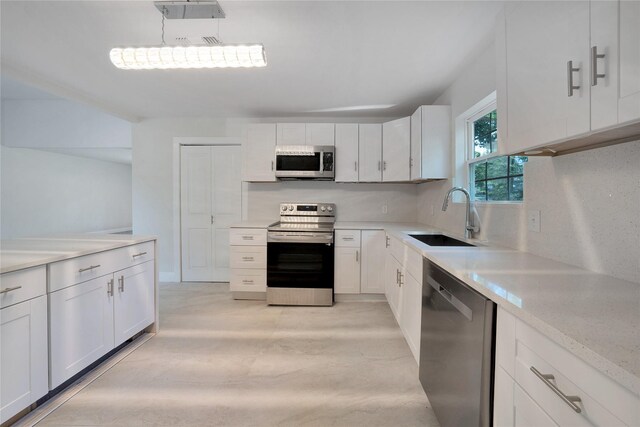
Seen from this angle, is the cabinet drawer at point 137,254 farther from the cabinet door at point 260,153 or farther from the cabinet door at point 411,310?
the cabinet door at point 411,310

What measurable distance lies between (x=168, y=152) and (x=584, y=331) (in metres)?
4.50

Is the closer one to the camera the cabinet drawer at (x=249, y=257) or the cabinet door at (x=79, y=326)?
the cabinet door at (x=79, y=326)

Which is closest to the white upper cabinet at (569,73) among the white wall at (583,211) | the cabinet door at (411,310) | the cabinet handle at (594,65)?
the cabinet handle at (594,65)

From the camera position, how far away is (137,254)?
233 centimetres

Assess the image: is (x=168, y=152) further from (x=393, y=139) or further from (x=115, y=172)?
(x=115, y=172)

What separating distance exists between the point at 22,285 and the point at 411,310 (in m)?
2.17

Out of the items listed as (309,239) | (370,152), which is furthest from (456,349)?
(370,152)

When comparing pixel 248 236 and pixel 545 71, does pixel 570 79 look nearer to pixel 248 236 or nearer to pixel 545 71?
pixel 545 71

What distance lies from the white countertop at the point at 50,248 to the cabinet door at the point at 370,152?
92.6 inches

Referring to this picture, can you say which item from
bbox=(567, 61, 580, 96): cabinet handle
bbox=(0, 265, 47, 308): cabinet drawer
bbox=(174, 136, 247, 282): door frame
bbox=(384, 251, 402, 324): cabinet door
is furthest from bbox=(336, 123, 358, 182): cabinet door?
bbox=(0, 265, 47, 308): cabinet drawer

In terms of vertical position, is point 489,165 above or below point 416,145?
below

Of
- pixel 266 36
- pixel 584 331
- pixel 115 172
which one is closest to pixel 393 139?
pixel 266 36

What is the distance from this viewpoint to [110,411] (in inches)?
64.6

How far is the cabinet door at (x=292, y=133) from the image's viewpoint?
3.62 metres
